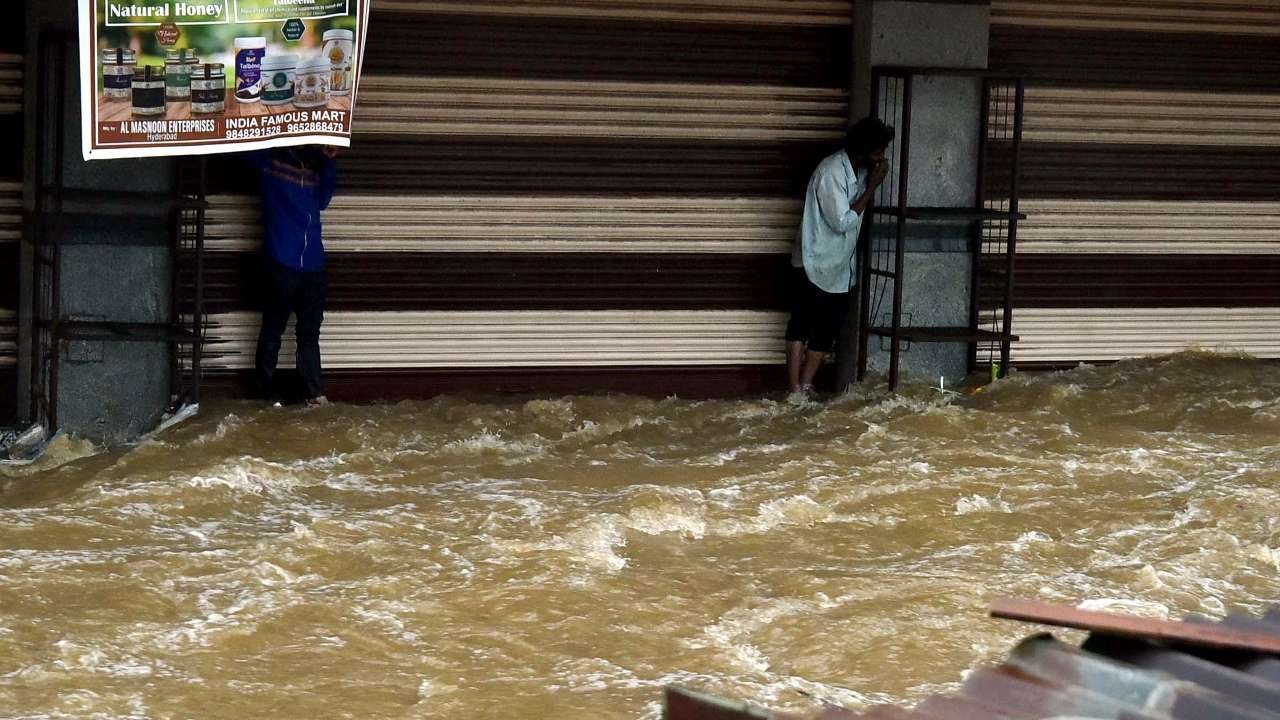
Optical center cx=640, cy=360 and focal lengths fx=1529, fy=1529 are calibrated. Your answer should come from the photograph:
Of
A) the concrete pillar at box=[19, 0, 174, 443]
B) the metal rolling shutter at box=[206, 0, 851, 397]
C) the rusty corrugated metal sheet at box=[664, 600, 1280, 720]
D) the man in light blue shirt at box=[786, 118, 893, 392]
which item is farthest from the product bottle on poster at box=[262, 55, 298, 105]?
the rusty corrugated metal sheet at box=[664, 600, 1280, 720]

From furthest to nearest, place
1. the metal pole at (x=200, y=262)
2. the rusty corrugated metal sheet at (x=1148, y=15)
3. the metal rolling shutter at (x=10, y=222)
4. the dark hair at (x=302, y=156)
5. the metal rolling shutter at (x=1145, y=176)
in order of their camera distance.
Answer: the metal rolling shutter at (x=1145, y=176)
the rusty corrugated metal sheet at (x=1148, y=15)
the dark hair at (x=302, y=156)
the metal rolling shutter at (x=10, y=222)
the metal pole at (x=200, y=262)

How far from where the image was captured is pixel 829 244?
9.30m

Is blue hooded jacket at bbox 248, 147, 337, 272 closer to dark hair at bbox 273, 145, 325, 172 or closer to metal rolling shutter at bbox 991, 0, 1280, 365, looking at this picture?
dark hair at bbox 273, 145, 325, 172

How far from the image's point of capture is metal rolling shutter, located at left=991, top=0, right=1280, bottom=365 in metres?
10.1

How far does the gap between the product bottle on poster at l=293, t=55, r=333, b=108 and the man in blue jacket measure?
1.23 meters

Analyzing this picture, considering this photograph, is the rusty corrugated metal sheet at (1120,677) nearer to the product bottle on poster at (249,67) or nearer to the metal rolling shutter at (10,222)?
the product bottle on poster at (249,67)

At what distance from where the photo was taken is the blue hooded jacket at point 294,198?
851cm

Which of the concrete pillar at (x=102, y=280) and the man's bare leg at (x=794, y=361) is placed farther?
the man's bare leg at (x=794, y=361)

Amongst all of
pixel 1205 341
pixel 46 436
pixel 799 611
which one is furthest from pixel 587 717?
pixel 1205 341

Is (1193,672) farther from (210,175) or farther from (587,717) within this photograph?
(210,175)

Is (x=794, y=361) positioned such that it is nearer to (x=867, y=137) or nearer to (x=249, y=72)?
(x=867, y=137)

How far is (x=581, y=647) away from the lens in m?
5.55

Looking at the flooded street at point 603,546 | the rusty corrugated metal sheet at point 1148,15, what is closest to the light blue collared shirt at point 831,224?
the flooded street at point 603,546

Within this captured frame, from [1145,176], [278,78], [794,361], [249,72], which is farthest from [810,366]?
[249,72]
